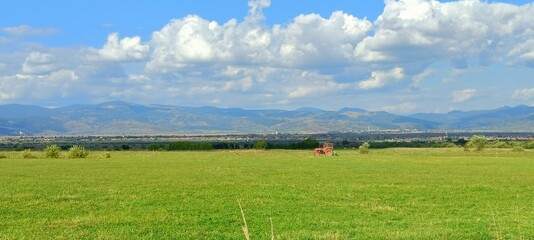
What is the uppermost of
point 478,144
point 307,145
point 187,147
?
point 478,144

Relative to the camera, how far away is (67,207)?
24.3 meters

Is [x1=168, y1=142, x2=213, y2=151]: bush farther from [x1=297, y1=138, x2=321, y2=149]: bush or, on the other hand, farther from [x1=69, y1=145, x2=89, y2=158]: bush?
[x1=69, y1=145, x2=89, y2=158]: bush

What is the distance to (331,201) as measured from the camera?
26531mm

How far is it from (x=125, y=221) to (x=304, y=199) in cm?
939

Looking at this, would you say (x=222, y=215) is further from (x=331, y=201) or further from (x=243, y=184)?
(x=243, y=184)

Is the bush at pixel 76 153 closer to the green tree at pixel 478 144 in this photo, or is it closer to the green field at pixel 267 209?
the green field at pixel 267 209

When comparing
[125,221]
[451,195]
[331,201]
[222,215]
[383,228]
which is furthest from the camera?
[451,195]

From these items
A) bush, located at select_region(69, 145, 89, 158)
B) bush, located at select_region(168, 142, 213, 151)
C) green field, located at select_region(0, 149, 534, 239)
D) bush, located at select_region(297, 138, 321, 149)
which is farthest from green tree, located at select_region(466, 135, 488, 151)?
green field, located at select_region(0, 149, 534, 239)

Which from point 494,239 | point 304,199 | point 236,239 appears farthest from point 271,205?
point 494,239

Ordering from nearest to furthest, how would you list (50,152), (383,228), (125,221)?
(383,228) → (125,221) → (50,152)

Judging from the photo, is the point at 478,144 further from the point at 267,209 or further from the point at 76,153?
the point at 267,209

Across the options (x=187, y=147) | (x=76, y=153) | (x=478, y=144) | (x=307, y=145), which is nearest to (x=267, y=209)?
(x=76, y=153)

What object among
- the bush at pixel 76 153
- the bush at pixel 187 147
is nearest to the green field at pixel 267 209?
the bush at pixel 76 153

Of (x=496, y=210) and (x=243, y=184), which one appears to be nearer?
(x=496, y=210)
